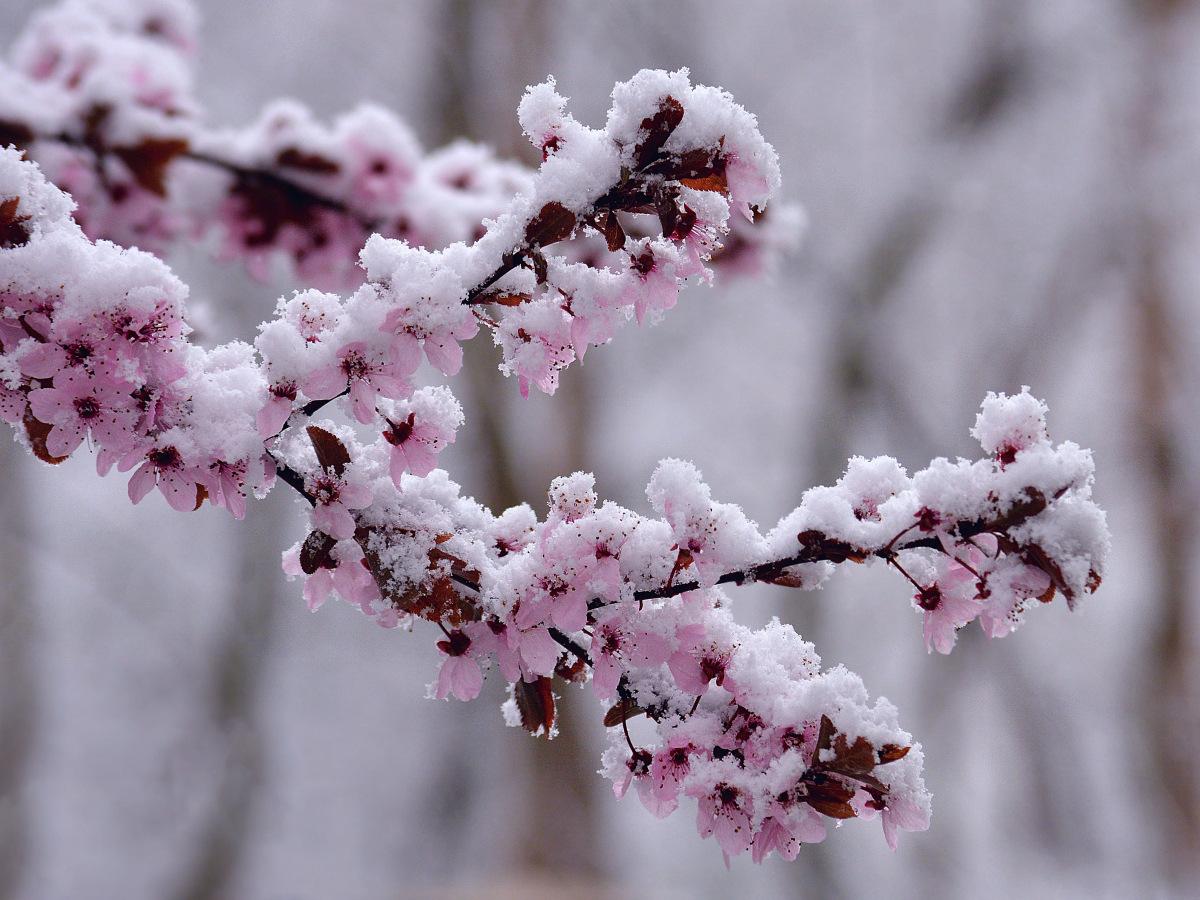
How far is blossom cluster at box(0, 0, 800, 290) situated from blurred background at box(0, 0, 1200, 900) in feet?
7.49

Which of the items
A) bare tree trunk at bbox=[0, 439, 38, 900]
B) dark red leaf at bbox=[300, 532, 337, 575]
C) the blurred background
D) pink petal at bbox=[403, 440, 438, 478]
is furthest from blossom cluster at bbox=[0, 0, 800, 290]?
bare tree trunk at bbox=[0, 439, 38, 900]

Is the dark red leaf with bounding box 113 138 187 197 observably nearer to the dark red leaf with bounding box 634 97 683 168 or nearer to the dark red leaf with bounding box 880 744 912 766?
the dark red leaf with bounding box 634 97 683 168

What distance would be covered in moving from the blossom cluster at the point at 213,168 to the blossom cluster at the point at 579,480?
1.23m

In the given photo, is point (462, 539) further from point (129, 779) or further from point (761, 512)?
point (129, 779)

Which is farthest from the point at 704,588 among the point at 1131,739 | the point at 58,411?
the point at 1131,739

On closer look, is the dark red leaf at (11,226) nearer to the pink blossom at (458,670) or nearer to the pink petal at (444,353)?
the pink petal at (444,353)

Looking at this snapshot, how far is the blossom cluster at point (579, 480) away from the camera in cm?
101

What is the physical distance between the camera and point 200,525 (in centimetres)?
1152

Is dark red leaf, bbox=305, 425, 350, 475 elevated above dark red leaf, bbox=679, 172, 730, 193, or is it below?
below

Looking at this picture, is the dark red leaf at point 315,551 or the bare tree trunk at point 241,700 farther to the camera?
the bare tree trunk at point 241,700

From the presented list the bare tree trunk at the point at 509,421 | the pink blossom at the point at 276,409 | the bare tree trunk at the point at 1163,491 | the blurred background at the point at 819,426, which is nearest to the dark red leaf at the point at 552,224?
the pink blossom at the point at 276,409

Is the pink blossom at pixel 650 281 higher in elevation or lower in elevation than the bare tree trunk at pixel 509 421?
lower

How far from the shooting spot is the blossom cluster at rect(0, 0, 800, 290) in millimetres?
2258

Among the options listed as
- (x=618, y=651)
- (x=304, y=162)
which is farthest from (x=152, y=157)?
(x=618, y=651)
